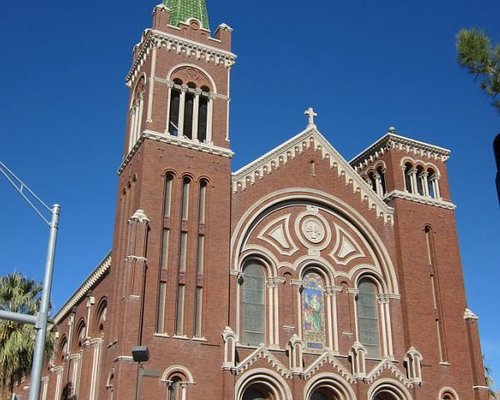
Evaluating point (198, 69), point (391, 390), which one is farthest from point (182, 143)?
point (391, 390)

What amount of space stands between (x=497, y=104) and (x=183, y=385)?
20697 mm

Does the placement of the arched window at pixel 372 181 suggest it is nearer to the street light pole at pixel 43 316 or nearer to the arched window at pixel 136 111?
the arched window at pixel 136 111

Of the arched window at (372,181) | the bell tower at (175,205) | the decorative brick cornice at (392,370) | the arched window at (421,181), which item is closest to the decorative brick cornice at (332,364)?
the decorative brick cornice at (392,370)

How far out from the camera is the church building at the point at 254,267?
30.7 metres

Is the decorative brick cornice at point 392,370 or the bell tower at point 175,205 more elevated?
the bell tower at point 175,205

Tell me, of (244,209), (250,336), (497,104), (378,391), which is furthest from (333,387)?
(497,104)

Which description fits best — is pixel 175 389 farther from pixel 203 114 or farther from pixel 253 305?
pixel 203 114

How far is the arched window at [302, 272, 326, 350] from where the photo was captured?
3381 cm

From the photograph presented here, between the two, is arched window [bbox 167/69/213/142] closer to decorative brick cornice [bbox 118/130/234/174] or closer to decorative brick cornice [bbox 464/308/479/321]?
decorative brick cornice [bbox 118/130/234/174]

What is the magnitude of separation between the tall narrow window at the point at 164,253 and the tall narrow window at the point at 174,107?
366 cm

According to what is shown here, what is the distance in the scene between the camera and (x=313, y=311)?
34.6 metres

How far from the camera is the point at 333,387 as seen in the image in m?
32.3

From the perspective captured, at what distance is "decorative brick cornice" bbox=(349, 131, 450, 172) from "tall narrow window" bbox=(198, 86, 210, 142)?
36.1ft

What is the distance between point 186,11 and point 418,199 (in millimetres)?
16986
